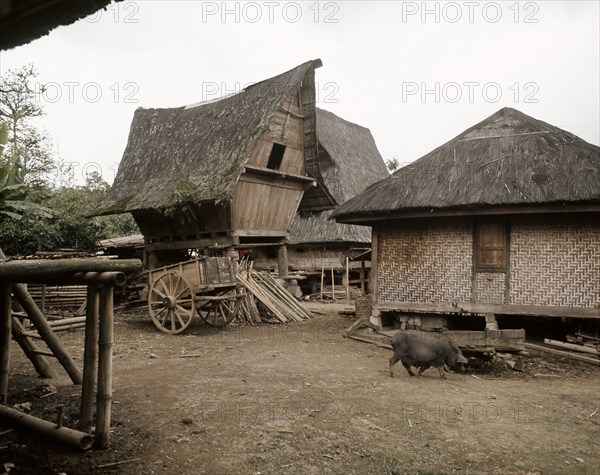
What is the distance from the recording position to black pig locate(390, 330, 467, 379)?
7.29 metres

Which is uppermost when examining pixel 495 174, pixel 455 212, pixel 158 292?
pixel 495 174

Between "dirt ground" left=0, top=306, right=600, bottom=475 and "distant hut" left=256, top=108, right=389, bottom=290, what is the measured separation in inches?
390

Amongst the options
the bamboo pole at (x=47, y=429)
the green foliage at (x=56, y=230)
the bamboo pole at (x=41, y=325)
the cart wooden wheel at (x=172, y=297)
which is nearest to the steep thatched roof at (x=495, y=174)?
the cart wooden wheel at (x=172, y=297)

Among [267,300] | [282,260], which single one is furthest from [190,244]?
[267,300]

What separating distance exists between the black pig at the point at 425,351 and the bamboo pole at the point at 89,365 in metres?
4.54

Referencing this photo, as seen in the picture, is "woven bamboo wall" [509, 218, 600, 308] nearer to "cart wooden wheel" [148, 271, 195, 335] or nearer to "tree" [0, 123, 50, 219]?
"cart wooden wheel" [148, 271, 195, 335]

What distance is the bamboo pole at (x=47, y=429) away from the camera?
407 cm

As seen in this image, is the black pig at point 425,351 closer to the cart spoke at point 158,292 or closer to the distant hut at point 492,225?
the distant hut at point 492,225

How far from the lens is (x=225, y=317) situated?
12.3 m

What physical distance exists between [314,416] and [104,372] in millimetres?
2324

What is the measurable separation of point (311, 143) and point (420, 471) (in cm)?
1267

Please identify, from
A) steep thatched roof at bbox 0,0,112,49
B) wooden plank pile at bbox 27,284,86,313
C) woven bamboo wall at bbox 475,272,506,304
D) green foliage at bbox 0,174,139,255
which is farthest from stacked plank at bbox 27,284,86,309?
steep thatched roof at bbox 0,0,112,49

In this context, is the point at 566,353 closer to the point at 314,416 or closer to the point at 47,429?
the point at 314,416

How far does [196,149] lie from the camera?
1527 centimetres
